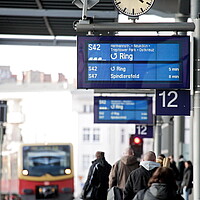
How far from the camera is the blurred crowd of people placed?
7.89 m

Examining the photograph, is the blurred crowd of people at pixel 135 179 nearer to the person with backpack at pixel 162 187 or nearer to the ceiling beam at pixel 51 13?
the person with backpack at pixel 162 187

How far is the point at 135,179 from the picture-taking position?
36.5 feet

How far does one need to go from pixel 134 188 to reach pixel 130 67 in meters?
3.24

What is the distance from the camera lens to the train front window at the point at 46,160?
3588 centimetres

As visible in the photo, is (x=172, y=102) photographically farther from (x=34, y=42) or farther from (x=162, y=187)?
(x=34, y=42)

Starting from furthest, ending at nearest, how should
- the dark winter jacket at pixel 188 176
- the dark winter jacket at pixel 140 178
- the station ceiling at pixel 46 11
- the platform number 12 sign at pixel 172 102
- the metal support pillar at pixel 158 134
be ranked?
the metal support pillar at pixel 158 134 → the dark winter jacket at pixel 188 176 → the station ceiling at pixel 46 11 → the platform number 12 sign at pixel 172 102 → the dark winter jacket at pixel 140 178

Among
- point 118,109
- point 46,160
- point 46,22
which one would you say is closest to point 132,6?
point 46,22

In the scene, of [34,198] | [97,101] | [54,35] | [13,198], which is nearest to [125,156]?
[97,101]

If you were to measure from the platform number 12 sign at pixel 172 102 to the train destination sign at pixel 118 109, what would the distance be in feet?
43.6

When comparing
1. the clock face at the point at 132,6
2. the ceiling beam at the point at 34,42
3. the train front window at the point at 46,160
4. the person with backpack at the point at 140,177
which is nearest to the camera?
the person with backpack at the point at 140,177

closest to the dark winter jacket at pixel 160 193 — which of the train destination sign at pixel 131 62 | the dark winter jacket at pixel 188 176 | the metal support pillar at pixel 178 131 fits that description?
the train destination sign at pixel 131 62

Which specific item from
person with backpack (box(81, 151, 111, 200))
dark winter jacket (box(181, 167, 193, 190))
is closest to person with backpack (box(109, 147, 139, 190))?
person with backpack (box(81, 151, 111, 200))

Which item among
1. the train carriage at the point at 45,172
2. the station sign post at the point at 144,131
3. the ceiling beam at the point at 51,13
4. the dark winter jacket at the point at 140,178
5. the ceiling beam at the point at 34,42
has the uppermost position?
the ceiling beam at the point at 51,13

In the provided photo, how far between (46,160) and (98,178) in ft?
61.2
